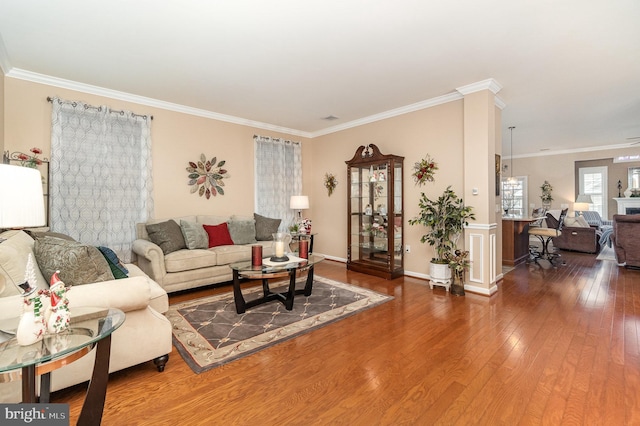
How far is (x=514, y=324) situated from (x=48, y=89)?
5.99 metres

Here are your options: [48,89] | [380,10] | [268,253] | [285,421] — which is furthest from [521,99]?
[48,89]

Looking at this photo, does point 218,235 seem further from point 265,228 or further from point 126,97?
point 126,97

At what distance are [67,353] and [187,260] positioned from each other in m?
2.72

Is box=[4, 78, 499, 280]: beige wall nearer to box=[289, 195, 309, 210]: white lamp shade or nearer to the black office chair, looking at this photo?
box=[289, 195, 309, 210]: white lamp shade

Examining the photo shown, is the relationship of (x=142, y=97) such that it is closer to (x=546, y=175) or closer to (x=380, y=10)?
(x=380, y=10)

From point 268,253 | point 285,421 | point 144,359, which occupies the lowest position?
point 285,421

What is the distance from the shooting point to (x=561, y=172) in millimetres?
8797

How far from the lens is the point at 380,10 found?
2.39m

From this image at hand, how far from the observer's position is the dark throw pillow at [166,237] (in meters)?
3.96

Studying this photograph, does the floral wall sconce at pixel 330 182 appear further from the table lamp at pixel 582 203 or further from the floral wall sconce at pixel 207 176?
the table lamp at pixel 582 203

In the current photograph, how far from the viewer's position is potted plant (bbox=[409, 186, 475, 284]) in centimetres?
406

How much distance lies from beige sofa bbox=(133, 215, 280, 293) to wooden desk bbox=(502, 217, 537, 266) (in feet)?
14.5

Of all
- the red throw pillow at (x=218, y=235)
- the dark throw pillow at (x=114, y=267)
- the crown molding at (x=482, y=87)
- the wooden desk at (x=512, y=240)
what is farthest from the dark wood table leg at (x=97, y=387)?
the wooden desk at (x=512, y=240)

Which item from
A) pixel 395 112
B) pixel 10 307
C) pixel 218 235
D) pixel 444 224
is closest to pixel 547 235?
pixel 444 224
